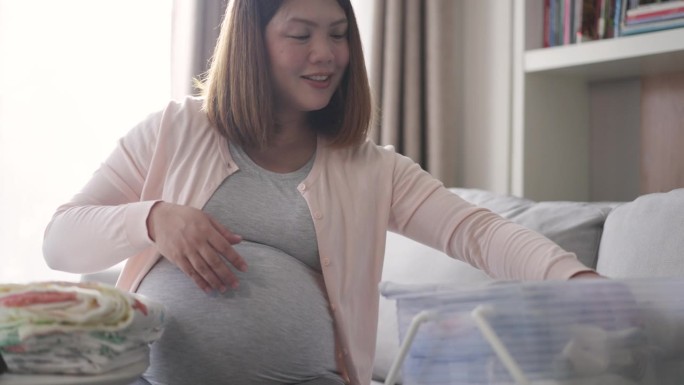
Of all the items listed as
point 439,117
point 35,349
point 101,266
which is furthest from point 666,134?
point 35,349

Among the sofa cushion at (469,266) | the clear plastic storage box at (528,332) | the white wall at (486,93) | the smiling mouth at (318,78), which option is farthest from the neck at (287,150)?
the white wall at (486,93)

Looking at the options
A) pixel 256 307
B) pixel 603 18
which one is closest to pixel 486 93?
pixel 603 18

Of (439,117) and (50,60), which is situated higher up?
(50,60)

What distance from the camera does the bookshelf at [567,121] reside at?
8.11 ft

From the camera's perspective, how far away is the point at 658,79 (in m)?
2.41

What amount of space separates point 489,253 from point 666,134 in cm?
129

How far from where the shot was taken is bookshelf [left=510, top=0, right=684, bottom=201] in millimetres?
2471

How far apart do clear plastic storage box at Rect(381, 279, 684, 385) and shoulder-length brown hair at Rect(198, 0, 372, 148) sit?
618 mm

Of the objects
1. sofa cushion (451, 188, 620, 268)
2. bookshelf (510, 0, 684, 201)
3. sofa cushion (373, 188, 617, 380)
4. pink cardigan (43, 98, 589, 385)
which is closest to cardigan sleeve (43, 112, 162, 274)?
pink cardigan (43, 98, 589, 385)

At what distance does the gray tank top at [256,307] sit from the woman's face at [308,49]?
161 millimetres

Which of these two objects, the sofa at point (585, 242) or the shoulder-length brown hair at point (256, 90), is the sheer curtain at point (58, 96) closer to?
the sofa at point (585, 242)

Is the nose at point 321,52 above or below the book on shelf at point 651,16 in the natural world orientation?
below

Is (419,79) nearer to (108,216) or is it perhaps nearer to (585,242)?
(585,242)

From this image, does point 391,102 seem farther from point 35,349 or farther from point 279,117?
point 35,349
